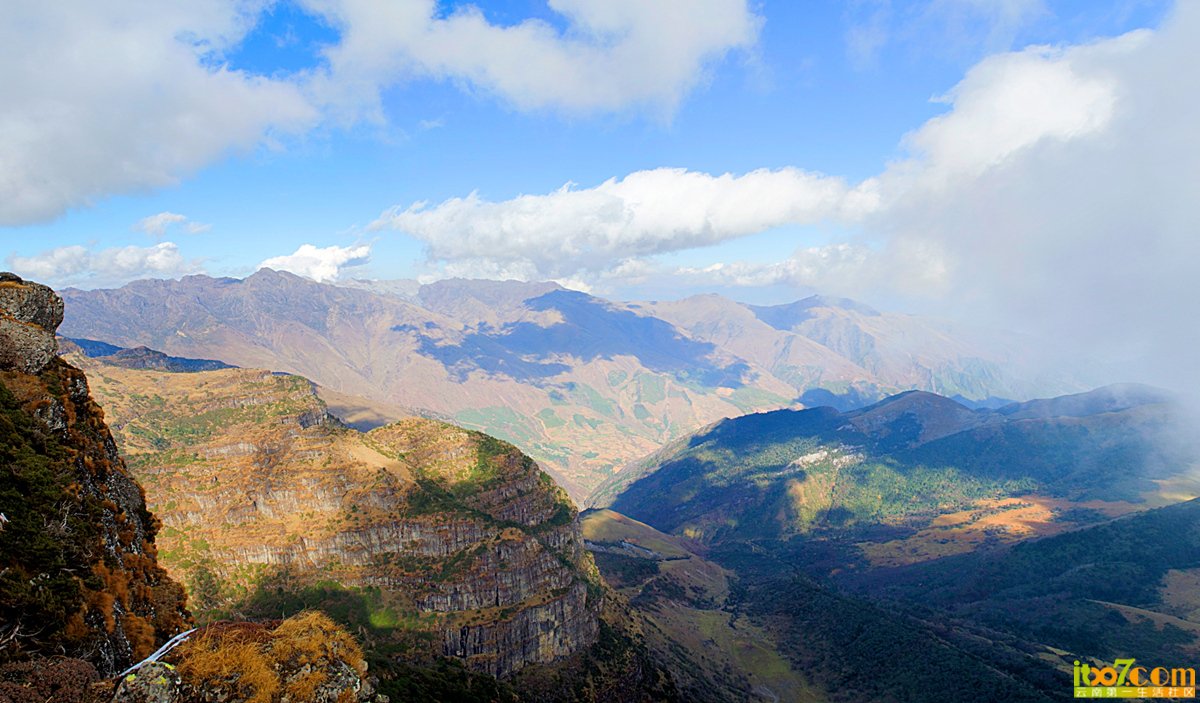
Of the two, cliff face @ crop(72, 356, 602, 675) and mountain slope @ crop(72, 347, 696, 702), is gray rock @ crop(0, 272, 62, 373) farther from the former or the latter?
cliff face @ crop(72, 356, 602, 675)

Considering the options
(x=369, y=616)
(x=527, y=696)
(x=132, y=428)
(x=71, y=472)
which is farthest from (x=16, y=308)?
(x=132, y=428)

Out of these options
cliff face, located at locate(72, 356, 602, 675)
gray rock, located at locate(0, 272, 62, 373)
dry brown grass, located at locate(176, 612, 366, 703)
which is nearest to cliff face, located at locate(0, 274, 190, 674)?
gray rock, located at locate(0, 272, 62, 373)

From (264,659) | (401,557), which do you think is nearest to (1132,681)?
(401,557)

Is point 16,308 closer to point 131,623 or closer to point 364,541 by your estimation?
point 131,623

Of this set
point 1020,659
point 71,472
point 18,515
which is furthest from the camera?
point 1020,659

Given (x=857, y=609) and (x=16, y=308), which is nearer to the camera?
(x=16, y=308)

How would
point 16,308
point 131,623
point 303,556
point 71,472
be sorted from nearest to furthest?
point 131,623, point 71,472, point 16,308, point 303,556
